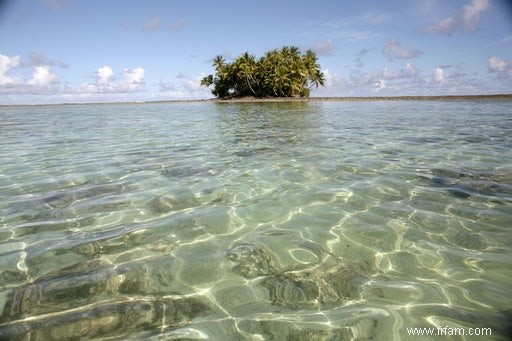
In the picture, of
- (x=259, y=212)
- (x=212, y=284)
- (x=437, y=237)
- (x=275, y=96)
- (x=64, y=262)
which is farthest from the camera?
(x=275, y=96)

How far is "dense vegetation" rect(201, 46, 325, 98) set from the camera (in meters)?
64.4

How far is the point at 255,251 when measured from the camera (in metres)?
3.58

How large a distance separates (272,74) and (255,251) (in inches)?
2554

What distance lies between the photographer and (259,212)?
4.68 metres

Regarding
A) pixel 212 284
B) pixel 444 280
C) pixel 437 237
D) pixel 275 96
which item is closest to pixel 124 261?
pixel 212 284

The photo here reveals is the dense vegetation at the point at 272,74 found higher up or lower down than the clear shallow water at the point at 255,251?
higher up

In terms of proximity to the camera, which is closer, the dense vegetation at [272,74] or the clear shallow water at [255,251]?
Answer: the clear shallow water at [255,251]

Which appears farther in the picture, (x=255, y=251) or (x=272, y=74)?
(x=272, y=74)

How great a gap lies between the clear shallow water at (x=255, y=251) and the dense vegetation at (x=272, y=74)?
2375 inches

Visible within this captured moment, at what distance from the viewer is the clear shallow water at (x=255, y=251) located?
2523mm

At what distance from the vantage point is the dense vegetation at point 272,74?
211 feet

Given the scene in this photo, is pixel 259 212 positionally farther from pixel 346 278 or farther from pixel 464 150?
Result: pixel 464 150

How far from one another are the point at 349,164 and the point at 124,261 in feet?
18.4

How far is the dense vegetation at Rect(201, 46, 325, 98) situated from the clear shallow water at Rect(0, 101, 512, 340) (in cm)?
6033
